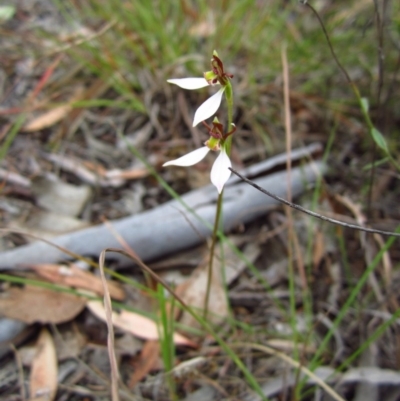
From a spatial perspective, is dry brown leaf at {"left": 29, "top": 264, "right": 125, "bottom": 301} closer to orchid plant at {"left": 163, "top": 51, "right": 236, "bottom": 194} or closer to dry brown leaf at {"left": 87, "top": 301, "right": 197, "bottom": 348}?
dry brown leaf at {"left": 87, "top": 301, "right": 197, "bottom": 348}

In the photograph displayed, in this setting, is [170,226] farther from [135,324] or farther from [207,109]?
[207,109]

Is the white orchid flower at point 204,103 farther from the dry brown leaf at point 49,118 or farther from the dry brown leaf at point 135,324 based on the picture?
the dry brown leaf at point 49,118

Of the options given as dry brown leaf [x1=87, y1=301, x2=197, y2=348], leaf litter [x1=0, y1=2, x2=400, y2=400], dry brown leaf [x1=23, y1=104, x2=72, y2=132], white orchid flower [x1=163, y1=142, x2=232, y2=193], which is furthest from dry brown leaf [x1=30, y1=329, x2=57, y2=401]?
dry brown leaf [x1=23, y1=104, x2=72, y2=132]

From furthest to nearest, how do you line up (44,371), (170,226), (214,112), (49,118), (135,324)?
(49,118)
(170,226)
(135,324)
(44,371)
(214,112)

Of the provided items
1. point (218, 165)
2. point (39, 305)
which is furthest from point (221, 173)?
point (39, 305)

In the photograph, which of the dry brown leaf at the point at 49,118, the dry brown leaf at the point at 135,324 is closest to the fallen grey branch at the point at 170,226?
the dry brown leaf at the point at 135,324

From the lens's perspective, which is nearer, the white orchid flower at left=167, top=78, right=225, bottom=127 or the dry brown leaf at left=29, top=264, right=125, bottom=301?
the white orchid flower at left=167, top=78, right=225, bottom=127
